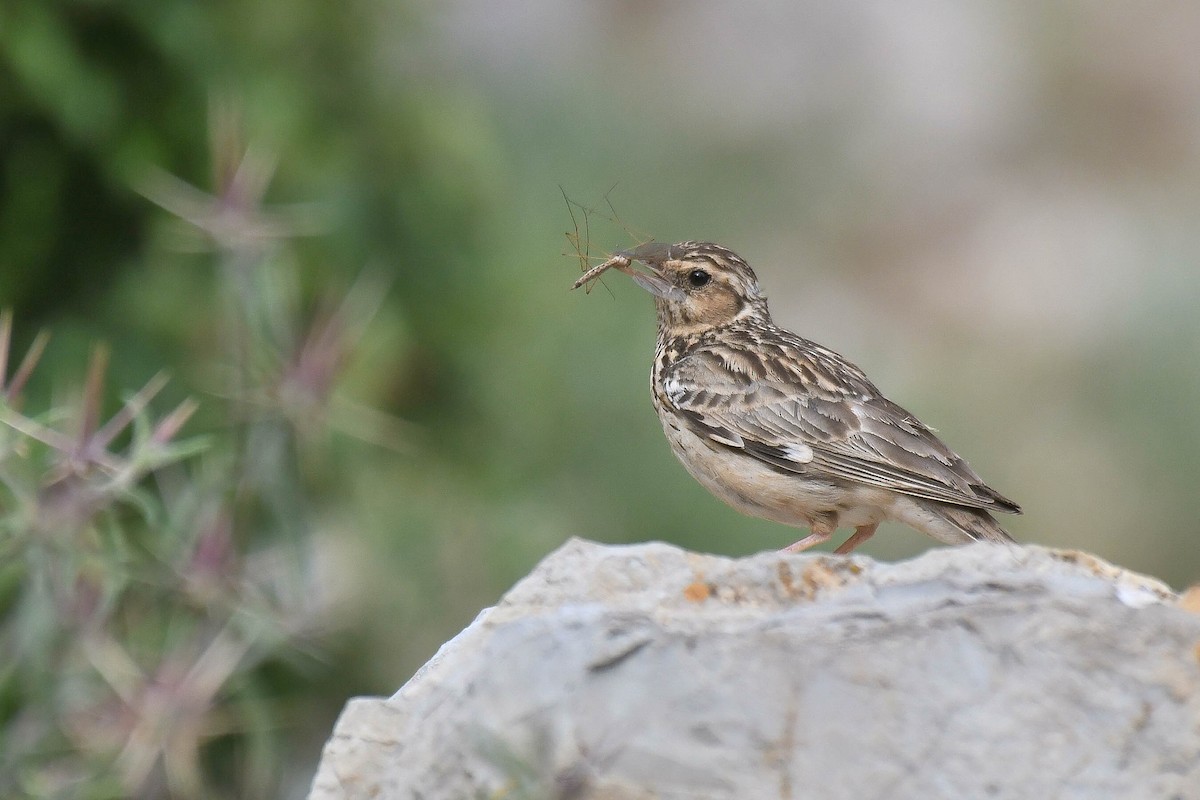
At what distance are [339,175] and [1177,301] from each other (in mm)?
11197

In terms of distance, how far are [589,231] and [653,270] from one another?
0.78 meters

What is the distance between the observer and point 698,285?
21.5 ft

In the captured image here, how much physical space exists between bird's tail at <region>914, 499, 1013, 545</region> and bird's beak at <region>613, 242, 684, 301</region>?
4.27 ft

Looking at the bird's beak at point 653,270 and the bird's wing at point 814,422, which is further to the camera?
the bird's beak at point 653,270

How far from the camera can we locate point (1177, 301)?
17.7 meters

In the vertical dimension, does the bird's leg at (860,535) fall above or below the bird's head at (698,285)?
below

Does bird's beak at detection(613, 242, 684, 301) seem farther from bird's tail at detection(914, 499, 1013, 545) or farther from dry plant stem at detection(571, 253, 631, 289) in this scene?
bird's tail at detection(914, 499, 1013, 545)

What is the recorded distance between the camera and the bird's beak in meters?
6.06

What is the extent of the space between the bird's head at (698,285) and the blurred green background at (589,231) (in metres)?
0.73

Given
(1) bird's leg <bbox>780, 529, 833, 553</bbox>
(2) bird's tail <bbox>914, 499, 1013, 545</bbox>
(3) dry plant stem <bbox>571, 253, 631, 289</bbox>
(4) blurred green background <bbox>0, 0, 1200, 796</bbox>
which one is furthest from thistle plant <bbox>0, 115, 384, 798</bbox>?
(2) bird's tail <bbox>914, 499, 1013, 545</bbox>

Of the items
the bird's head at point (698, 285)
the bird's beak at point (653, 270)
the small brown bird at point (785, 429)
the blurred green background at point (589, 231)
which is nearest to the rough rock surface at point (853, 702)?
the small brown bird at point (785, 429)

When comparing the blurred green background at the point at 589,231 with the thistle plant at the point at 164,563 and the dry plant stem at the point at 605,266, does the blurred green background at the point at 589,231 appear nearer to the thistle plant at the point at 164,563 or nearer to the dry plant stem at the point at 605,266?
the thistle plant at the point at 164,563

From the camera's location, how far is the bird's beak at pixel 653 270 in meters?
6.06

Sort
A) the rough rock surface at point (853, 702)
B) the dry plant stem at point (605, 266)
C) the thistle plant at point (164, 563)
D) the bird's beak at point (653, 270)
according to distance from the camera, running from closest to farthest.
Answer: the rough rock surface at point (853, 702)
the thistle plant at point (164, 563)
the dry plant stem at point (605, 266)
the bird's beak at point (653, 270)
